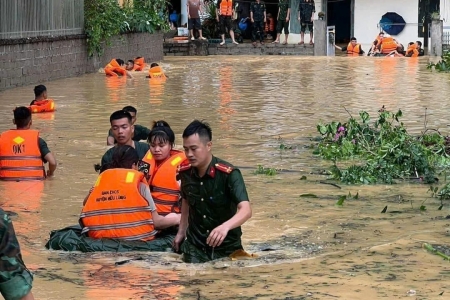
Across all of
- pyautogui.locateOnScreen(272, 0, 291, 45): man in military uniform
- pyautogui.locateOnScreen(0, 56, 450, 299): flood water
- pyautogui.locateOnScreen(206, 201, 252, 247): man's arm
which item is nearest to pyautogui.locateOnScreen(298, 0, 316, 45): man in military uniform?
pyautogui.locateOnScreen(272, 0, 291, 45): man in military uniform

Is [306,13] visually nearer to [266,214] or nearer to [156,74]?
[156,74]

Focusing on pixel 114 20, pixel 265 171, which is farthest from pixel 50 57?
pixel 265 171

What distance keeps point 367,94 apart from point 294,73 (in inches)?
272

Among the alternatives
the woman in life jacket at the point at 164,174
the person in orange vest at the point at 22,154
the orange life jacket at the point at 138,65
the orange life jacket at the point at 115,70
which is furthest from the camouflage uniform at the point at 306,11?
the woman in life jacket at the point at 164,174

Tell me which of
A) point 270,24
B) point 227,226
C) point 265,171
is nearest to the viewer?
point 227,226

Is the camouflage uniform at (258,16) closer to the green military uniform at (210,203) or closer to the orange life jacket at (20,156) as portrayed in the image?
the orange life jacket at (20,156)

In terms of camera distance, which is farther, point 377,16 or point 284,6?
point 377,16

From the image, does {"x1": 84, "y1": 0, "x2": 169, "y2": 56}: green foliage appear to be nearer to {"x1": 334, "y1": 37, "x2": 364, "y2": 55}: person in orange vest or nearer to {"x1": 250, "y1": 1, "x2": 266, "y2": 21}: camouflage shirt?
{"x1": 250, "y1": 1, "x2": 266, "y2": 21}: camouflage shirt

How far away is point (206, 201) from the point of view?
8195 mm

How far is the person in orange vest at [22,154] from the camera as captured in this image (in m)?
12.3

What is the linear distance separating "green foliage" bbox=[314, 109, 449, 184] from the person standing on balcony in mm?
24881

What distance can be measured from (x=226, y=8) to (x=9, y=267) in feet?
119

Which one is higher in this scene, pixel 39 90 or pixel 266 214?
pixel 39 90

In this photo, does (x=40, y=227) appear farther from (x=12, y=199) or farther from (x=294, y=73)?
(x=294, y=73)
